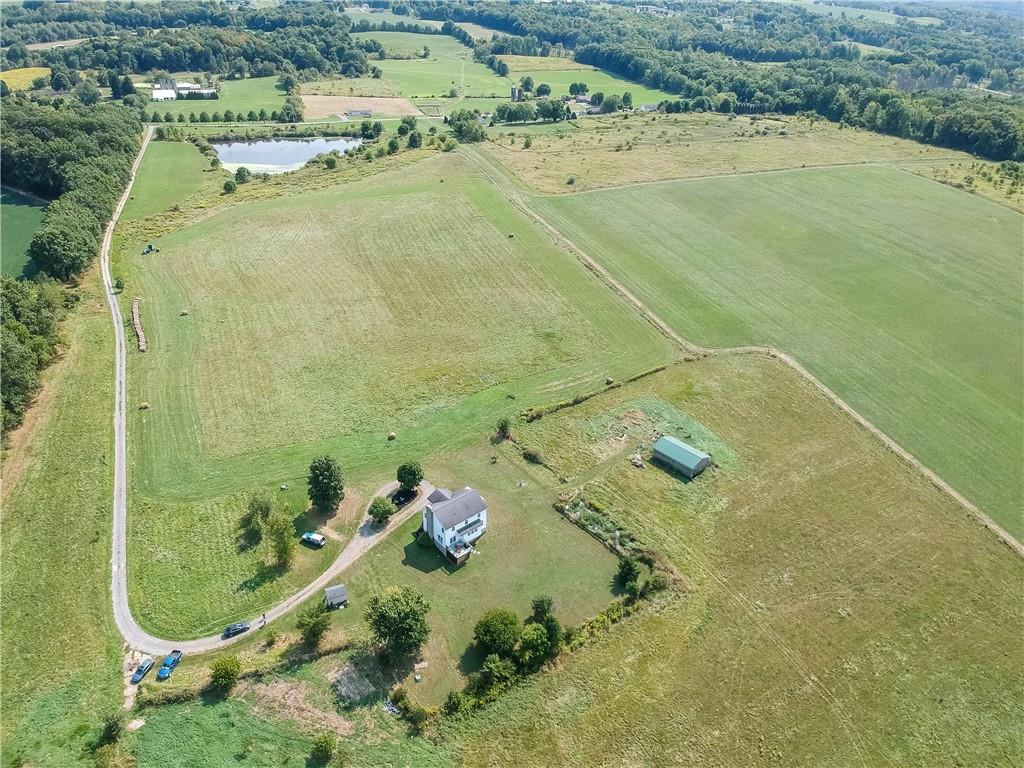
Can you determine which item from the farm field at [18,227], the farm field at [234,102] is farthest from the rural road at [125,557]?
the farm field at [234,102]

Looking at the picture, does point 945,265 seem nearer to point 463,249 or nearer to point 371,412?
point 463,249

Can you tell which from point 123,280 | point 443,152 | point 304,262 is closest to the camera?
point 123,280

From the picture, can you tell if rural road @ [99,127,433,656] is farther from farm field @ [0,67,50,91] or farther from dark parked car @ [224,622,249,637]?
farm field @ [0,67,50,91]

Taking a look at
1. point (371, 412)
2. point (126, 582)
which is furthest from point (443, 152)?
point (126, 582)

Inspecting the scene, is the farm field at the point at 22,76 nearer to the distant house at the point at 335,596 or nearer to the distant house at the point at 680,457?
the distant house at the point at 335,596

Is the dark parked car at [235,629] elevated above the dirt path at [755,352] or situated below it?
below

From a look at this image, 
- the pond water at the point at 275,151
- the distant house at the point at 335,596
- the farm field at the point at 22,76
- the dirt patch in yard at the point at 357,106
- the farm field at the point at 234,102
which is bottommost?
the distant house at the point at 335,596

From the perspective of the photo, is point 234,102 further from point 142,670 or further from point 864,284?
point 142,670
